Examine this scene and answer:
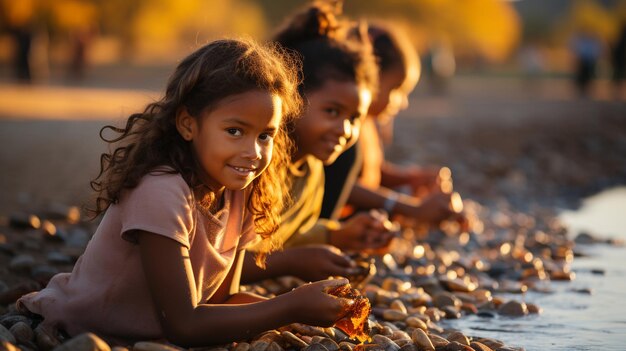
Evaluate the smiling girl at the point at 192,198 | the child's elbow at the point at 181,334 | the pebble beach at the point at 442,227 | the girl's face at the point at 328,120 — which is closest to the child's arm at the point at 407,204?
the pebble beach at the point at 442,227

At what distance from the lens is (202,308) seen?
120 inches

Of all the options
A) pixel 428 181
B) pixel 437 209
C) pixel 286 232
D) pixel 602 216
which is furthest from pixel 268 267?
pixel 602 216

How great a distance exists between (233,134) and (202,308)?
57cm

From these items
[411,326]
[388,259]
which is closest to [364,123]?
[388,259]

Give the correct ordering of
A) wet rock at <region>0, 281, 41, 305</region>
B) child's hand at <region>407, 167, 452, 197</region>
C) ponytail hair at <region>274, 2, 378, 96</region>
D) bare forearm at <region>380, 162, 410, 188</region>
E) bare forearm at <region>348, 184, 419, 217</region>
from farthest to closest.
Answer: bare forearm at <region>380, 162, 410, 188</region> < child's hand at <region>407, 167, 452, 197</region> < bare forearm at <region>348, 184, 419, 217</region> < ponytail hair at <region>274, 2, 378, 96</region> < wet rock at <region>0, 281, 41, 305</region>

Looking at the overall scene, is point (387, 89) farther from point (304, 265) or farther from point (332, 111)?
point (304, 265)

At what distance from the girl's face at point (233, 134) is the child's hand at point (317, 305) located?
1.35 feet

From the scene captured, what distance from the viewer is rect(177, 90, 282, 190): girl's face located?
310cm

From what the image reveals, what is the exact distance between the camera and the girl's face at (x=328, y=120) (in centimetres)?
427

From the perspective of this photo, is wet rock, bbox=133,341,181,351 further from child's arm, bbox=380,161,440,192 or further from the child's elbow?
child's arm, bbox=380,161,440,192

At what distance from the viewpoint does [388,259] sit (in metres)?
5.36

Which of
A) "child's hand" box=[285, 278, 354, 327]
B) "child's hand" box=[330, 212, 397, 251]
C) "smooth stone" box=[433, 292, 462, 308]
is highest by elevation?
"child's hand" box=[330, 212, 397, 251]

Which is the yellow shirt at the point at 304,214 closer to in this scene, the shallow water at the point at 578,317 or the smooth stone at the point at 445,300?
the smooth stone at the point at 445,300

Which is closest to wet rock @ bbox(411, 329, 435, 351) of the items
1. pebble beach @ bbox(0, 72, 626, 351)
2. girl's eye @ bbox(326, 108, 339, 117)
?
pebble beach @ bbox(0, 72, 626, 351)
